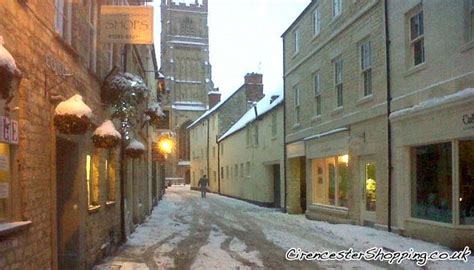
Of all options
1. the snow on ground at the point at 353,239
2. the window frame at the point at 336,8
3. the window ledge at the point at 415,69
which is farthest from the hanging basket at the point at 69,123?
the window frame at the point at 336,8

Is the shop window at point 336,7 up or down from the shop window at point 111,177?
up

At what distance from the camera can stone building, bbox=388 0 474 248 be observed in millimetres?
11680

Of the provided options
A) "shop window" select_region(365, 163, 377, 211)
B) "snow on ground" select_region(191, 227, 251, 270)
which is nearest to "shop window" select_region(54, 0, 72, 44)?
"snow on ground" select_region(191, 227, 251, 270)

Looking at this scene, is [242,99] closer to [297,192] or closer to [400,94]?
[297,192]

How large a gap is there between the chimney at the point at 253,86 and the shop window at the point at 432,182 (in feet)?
110

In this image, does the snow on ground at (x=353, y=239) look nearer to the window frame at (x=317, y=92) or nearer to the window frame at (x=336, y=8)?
the window frame at (x=317, y=92)

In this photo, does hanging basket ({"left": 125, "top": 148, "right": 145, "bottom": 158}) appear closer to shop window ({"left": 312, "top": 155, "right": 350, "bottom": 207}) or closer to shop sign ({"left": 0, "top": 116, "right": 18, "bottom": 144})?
shop window ({"left": 312, "top": 155, "right": 350, "bottom": 207})

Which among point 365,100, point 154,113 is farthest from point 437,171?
point 154,113

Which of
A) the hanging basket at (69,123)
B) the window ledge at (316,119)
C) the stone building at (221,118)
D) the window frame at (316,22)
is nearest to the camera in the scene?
the hanging basket at (69,123)

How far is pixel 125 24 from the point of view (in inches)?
416

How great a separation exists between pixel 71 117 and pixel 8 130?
6.24 ft

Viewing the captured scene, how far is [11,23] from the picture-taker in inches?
232

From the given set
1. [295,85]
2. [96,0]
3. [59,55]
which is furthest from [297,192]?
[59,55]

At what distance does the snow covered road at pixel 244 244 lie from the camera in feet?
35.5
